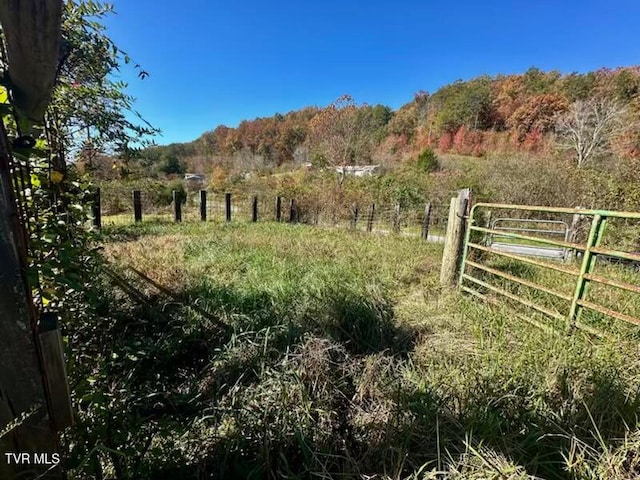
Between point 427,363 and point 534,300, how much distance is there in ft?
5.46

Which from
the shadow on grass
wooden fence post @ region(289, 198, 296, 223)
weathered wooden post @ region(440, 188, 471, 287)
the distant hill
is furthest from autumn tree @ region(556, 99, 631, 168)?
the shadow on grass

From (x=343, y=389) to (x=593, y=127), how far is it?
21.1 m

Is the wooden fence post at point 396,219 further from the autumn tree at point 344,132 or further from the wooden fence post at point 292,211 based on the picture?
the autumn tree at point 344,132

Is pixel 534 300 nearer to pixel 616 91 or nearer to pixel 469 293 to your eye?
pixel 469 293

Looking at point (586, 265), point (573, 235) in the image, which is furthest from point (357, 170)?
point (586, 265)

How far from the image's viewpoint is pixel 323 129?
778 inches

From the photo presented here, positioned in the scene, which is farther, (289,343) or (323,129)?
(323,129)

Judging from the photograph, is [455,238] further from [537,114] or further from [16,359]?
[537,114]

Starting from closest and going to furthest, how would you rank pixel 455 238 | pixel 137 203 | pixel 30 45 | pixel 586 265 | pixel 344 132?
pixel 30 45 → pixel 586 265 → pixel 455 238 → pixel 137 203 → pixel 344 132

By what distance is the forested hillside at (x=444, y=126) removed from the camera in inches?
720

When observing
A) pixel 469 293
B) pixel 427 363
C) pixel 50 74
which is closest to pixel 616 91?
pixel 469 293

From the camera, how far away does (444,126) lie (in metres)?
30.2

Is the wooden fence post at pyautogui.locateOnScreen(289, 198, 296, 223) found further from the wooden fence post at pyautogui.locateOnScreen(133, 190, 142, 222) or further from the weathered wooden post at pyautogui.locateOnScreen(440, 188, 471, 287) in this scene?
the weathered wooden post at pyautogui.locateOnScreen(440, 188, 471, 287)

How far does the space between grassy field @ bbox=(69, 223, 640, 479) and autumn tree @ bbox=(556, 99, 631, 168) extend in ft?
55.6
